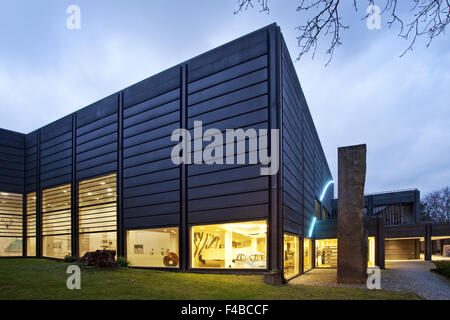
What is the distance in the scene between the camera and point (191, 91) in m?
17.7

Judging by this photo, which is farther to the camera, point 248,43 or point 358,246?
point 248,43

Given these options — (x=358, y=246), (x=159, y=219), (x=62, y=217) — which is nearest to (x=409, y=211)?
(x=358, y=246)

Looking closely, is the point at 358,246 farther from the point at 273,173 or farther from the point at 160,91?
the point at 160,91

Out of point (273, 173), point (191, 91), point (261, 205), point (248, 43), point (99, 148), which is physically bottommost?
point (261, 205)

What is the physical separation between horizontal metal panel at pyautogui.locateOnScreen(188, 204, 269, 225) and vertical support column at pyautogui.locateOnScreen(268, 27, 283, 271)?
1.44 feet

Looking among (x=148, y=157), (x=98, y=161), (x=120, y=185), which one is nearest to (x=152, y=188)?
(x=148, y=157)

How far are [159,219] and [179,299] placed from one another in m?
9.33

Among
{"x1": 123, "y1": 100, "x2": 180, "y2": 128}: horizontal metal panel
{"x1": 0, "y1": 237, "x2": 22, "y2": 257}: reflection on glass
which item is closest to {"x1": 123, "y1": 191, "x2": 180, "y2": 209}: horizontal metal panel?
{"x1": 123, "y1": 100, "x2": 180, "y2": 128}: horizontal metal panel

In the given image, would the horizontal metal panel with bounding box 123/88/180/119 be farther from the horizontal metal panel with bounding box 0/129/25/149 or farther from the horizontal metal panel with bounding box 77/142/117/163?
the horizontal metal panel with bounding box 0/129/25/149

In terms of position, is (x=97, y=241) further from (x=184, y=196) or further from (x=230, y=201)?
(x=230, y=201)

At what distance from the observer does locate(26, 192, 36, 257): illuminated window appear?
87.4 ft
